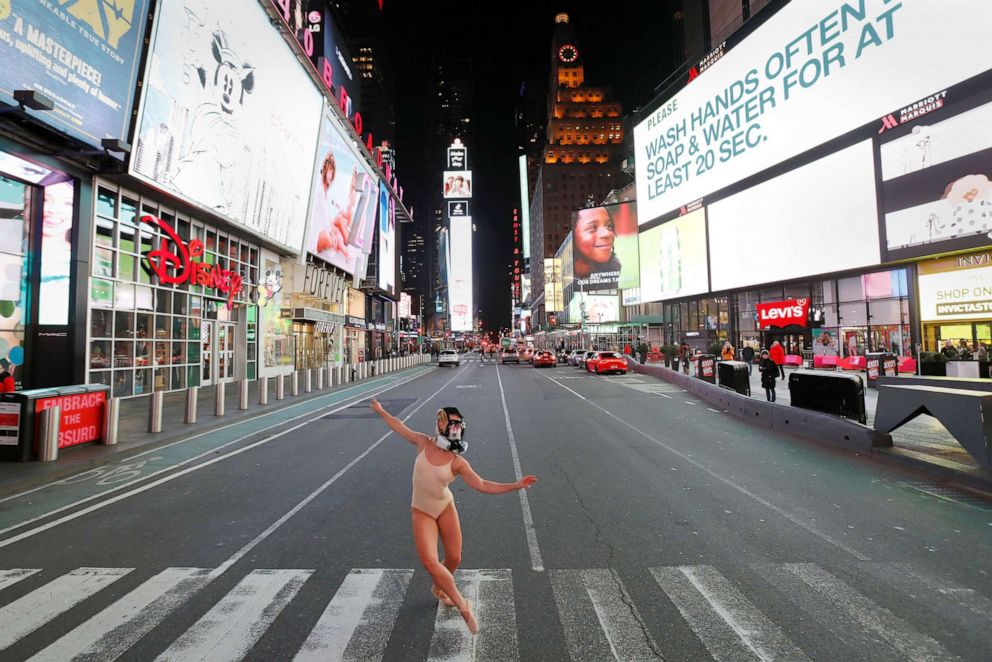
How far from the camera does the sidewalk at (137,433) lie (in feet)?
24.7

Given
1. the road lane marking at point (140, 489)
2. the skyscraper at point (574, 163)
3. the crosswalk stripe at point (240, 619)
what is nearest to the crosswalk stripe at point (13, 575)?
the road lane marking at point (140, 489)

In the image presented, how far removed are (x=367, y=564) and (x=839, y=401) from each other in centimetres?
1043

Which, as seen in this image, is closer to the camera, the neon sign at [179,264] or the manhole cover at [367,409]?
the manhole cover at [367,409]

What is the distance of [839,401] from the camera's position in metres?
10.1

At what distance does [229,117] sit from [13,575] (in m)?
19.9

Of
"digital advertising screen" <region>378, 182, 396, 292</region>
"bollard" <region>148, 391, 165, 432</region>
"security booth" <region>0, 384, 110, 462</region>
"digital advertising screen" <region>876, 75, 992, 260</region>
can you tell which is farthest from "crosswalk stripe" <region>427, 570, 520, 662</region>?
"digital advertising screen" <region>378, 182, 396, 292</region>

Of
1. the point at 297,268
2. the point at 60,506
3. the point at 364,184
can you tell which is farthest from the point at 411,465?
the point at 364,184

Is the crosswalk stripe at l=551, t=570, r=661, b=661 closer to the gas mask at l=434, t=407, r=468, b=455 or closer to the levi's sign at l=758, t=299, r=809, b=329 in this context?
the gas mask at l=434, t=407, r=468, b=455

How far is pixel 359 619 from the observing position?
3529 millimetres

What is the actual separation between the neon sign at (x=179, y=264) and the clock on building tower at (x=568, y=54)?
157887mm

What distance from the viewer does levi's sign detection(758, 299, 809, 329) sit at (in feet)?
106

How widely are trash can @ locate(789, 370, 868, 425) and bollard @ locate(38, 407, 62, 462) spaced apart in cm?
1525

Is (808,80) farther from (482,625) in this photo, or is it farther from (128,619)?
(128,619)

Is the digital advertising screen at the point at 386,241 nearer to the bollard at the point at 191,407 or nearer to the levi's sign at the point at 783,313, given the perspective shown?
the levi's sign at the point at 783,313
